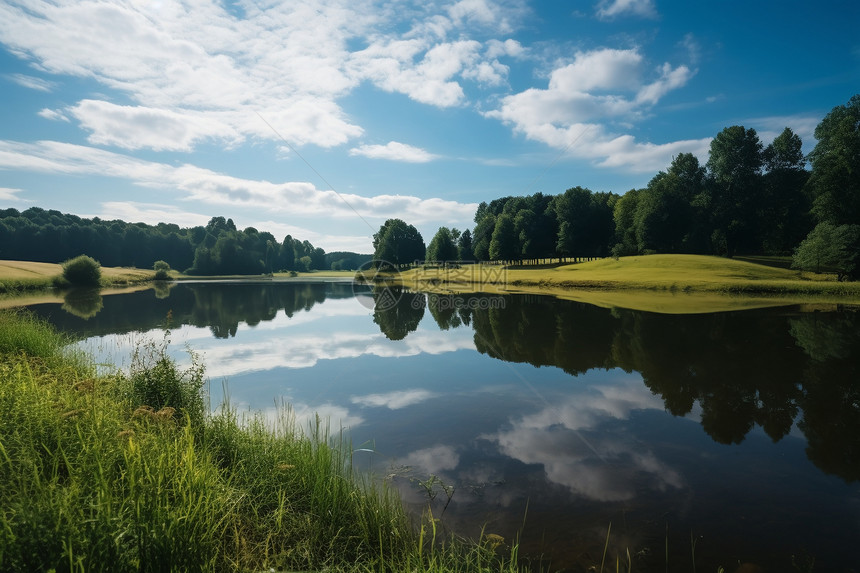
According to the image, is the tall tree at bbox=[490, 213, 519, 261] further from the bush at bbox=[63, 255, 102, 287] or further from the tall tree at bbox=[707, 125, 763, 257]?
the bush at bbox=[63, 255, 102, 287]

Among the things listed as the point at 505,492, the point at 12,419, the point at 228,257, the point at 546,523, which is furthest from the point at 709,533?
the point at 228,257

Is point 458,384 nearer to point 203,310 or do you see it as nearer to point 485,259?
point 203,310

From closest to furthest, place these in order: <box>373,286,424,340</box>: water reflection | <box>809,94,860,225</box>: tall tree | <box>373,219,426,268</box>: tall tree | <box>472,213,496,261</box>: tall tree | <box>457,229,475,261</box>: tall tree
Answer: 1. <box>373,286,424,340</box>: water reflection
2. <box>809,94,860,225</box>: tall tree
3. <box>472,213,496,261</box>: tall tree
4. <box>373,219,426,268</box>: tall tree
5. <box>457,229,475,261</box>: tall tree

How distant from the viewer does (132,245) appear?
149750mm

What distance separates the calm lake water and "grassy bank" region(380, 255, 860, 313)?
14.3 meters

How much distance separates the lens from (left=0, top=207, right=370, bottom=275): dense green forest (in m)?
122

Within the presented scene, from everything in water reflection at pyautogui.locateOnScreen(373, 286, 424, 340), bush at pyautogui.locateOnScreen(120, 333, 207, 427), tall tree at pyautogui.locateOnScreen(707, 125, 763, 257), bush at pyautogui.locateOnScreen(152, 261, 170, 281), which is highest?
tall tree at pyautogui.locateOnScreen(707, 125, 763, 257)

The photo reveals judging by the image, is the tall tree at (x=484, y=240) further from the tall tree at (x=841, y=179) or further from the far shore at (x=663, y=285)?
the tall tree at (x=841, y=179)

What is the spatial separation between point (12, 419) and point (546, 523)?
26.0 feet

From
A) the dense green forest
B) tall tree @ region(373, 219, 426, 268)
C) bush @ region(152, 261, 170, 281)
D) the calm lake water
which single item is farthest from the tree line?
the dense green forest

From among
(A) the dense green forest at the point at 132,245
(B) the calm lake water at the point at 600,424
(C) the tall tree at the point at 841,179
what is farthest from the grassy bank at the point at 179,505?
(A) the dense green forest at the point at 132,245

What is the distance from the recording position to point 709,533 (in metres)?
5.87

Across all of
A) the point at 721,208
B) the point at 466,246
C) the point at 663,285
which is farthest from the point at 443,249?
the point at 663,285

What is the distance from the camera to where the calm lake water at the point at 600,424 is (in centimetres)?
596
